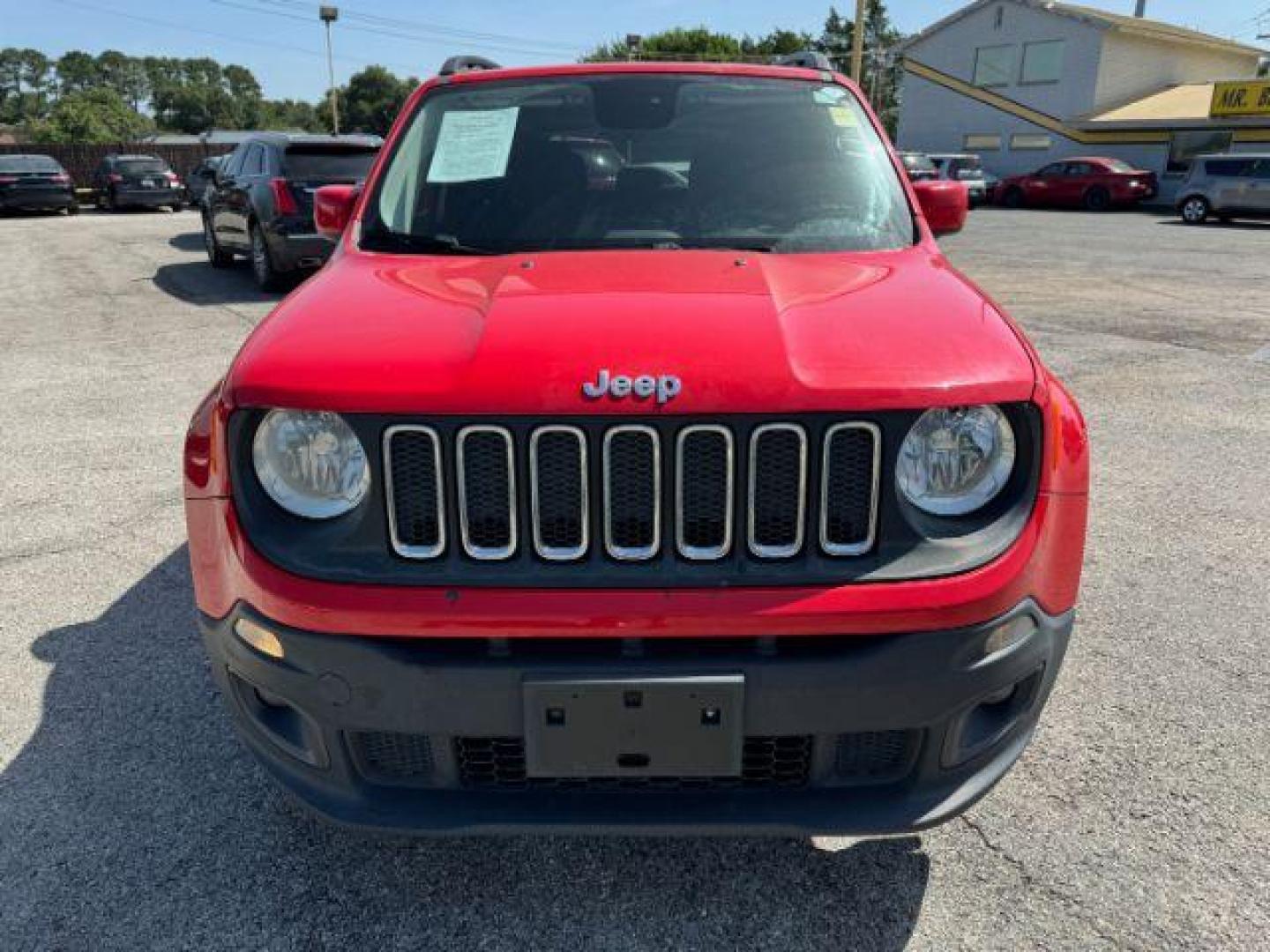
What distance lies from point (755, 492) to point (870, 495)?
0.72ft

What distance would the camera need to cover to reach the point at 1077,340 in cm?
885

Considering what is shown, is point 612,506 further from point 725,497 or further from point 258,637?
point 258,637

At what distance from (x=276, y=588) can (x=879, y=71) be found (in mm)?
75501

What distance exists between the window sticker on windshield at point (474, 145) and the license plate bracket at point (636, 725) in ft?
6.21

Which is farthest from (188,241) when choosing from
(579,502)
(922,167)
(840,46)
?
(840,46)

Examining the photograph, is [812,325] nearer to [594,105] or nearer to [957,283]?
[957,283]

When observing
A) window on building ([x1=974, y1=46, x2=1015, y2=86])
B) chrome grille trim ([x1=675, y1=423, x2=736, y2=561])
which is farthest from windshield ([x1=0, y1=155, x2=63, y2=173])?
window on building ([x1=974, y1=46, x2=1015, y2=86])

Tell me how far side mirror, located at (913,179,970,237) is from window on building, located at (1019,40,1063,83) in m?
40.2

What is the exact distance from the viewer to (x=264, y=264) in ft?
35.9

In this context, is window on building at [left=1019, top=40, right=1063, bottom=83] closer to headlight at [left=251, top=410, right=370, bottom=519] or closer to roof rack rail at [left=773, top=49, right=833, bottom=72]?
roof rack rail at [left=773, top=49, right=833, bottom=72]

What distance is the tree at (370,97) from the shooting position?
289 feet

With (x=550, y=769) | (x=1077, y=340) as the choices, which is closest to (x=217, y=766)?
(x=550, y=769)

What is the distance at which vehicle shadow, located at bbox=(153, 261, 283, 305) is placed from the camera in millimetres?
10852

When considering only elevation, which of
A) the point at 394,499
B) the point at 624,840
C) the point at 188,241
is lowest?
the point at 188,241
